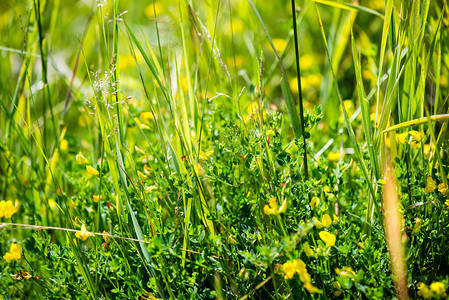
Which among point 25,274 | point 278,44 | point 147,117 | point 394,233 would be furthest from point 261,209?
point 278,44

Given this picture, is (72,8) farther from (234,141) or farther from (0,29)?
(234,141)

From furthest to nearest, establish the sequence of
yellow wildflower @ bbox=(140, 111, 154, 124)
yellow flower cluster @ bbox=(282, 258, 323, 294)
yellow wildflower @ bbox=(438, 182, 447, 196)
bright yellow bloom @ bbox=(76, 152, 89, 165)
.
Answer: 1. yellow wildflower @ bbox=(140, 111, 154, 124)
2. bright yellow bloom @ bbox=(76, 152, 89, 165)
3. yellow wildflower @ bbox=(438, 182, 447, 196)
4. yellow flower cluster @ bbox=(282, 258, 323, 294)

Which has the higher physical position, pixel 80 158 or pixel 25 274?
pixel 80 158

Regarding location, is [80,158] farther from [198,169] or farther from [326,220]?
[326,220]

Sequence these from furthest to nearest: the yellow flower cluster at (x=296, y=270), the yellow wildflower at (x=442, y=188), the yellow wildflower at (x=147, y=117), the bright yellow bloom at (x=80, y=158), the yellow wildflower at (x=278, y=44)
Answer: the yellow wildflower at (x=278, y=44) → the yellow wildflower at (x=147, y=117) → the bright yellow bloom at (x=80, y=158) → the yellow wildflower at (x=442, y=188) → the yellow flower cluster at (x=296, y=270)

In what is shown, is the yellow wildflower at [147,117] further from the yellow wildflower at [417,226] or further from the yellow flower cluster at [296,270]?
the yellow wildflower at [417,226]

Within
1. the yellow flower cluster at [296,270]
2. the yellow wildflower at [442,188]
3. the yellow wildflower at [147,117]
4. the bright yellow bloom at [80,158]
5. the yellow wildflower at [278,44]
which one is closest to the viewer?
the yellow flower cluster at [296,270]

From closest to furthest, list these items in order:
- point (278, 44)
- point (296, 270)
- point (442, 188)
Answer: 1. point (296, 270)
2. point (442, 188)
3. point (278, 44)

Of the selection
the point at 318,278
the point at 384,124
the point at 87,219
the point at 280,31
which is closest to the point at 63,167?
the point at 87,219

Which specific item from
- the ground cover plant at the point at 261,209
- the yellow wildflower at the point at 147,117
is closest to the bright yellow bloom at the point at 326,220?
the ground cover plant at the point at 261,209

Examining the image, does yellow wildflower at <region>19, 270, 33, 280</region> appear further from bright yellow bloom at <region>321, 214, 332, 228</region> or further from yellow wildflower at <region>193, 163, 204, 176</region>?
bright yellow bloom at <region>321, 214, 332, 228</region>

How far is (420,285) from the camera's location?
980 millimetres

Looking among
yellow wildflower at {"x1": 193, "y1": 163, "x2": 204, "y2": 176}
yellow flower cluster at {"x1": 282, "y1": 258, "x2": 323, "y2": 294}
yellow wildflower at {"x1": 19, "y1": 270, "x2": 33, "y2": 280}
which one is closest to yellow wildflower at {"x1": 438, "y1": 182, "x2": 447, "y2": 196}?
yellow flower cluster at {"x1": 282, "y1": 258, "x2": 323, "y2": 294}

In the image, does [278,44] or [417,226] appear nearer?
[417,226]
